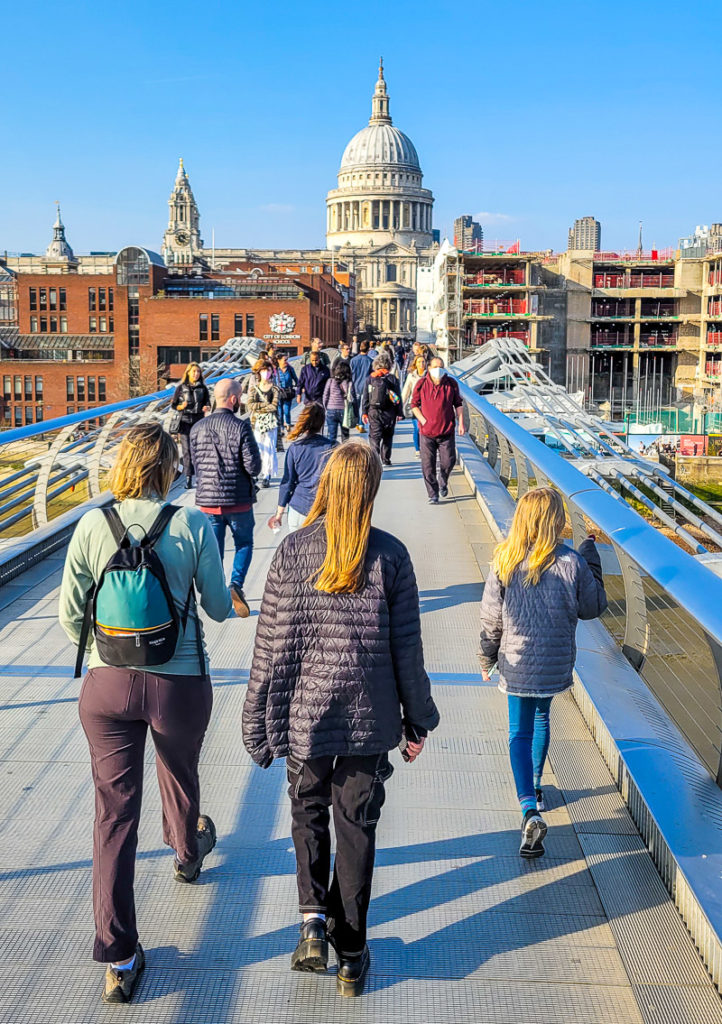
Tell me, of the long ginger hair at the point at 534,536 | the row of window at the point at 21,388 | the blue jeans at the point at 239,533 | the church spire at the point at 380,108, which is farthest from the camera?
the church spire at the point at 380,108

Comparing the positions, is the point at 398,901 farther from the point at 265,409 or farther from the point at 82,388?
the point at 82,388

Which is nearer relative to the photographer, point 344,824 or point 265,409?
point 344,824

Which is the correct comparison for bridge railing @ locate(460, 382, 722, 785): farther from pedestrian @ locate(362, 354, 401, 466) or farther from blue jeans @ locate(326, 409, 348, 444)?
blue jeans @ locate(326, 409, 348, 444)

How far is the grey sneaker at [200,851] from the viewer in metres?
3.87

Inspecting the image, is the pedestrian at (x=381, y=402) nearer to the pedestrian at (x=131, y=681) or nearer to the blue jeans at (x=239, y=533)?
the blue jeans at (x=239, y=533)

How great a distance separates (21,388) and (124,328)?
8.96m

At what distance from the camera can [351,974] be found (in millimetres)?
3320

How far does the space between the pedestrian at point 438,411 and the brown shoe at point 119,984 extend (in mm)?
7934

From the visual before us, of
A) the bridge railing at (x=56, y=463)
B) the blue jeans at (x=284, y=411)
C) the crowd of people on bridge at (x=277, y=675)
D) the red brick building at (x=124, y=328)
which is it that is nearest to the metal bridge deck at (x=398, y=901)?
the crowd of people on bridge at (x=277, y=675)

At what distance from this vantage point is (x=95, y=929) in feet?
11.5

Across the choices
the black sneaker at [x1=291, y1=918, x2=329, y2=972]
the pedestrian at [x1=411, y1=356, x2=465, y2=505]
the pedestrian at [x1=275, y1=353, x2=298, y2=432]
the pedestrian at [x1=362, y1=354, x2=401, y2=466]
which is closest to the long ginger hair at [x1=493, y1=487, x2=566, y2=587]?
the black sneaker at [x1=291, y1=918, x2=329, y2=972]

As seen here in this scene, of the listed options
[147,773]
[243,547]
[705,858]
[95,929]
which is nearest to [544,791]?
[705,858]

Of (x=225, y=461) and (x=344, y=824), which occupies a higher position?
(x=225, y=461)

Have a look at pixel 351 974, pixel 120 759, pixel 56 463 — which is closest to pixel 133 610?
pixel 120 759
